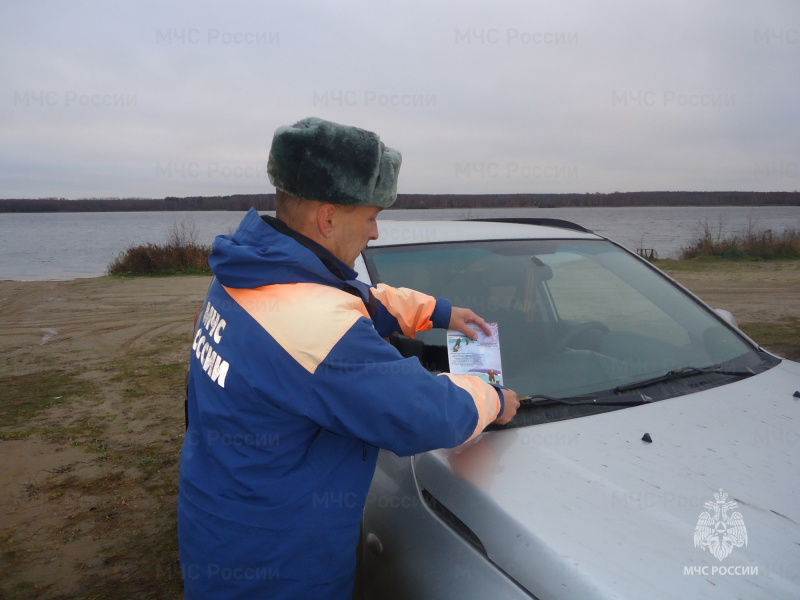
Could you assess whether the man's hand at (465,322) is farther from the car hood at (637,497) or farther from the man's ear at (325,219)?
the man's ear at (325,219)

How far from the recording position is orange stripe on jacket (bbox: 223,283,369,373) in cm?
142

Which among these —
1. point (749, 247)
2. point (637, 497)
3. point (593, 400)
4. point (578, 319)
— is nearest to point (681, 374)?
point (593, 400)

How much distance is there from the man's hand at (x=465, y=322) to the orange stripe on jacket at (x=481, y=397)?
47cm

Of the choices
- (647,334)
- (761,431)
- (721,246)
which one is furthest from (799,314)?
(721,246)

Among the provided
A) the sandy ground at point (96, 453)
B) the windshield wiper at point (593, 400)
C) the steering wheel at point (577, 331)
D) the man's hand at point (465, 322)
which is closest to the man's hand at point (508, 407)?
the windshield wiper at point (593, 400)

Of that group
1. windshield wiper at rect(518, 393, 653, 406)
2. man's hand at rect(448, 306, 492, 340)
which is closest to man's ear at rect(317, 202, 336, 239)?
man's hand at rect(448, 306, 492, 340)

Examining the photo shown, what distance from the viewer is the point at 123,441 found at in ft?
15.3

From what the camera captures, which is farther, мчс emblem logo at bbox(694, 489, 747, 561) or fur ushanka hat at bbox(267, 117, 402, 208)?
fur ushanka hat at bbox(267, 117, 402, 208)

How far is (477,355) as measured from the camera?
2.13 meters

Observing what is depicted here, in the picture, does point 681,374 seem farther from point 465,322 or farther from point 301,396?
point 301,396

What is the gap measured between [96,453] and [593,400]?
12.6 ft

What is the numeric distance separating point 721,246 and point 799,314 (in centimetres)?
1145

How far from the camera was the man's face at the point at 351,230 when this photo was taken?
1685 millimetres

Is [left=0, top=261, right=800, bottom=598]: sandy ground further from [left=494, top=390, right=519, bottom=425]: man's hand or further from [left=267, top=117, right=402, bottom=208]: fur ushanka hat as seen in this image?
[left=267, top=117, right=402, bottom=208]: fur ushanka hat
